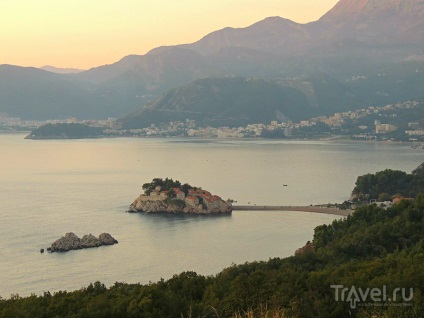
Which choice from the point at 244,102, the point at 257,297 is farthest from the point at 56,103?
the point at 257,297

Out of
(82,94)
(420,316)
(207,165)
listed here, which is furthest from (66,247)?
(82,94)

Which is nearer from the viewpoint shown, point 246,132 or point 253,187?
point 253,187

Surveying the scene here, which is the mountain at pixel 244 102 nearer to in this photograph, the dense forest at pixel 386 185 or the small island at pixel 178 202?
the dense forest at pixel 386 185

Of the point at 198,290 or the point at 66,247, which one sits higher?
the point at 198,290

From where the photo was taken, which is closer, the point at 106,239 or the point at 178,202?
the point at 106,239

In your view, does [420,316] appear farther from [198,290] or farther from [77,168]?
[77,168]

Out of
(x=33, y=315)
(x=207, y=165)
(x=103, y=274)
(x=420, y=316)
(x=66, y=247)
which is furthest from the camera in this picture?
(x=207, y=165)

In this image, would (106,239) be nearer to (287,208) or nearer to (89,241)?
(89,241)

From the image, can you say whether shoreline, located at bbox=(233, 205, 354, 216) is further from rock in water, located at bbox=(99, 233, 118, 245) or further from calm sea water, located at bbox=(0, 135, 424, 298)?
rock in water, located at bbox=(99, 233, 118, 245)
